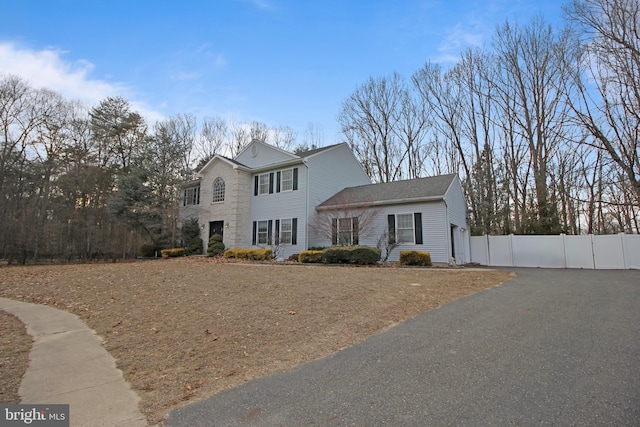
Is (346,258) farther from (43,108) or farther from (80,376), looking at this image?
(43,108)

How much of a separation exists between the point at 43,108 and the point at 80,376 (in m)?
27.7

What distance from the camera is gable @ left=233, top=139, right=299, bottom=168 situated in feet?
65.3

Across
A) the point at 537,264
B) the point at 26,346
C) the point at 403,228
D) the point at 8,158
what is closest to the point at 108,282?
the point at 26,346

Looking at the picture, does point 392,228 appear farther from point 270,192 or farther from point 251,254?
point 270,192

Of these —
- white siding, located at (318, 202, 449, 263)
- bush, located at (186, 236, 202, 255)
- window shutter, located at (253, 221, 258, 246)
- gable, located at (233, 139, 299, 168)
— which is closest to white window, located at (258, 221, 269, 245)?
window shutter, located at (253, 221, 258, 246)

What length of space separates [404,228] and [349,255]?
3.50 meters

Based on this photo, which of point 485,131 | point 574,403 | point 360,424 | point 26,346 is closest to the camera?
point 360,424

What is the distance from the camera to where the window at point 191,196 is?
78.0 ft

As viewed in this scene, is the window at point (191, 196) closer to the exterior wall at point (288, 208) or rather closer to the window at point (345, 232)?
the exterior wall at point (288, 208)

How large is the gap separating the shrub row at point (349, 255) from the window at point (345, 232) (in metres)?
1.62

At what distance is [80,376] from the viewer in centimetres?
353

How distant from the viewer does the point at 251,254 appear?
17641mm

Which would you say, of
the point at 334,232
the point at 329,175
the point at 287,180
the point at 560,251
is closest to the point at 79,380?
the point at 334,232

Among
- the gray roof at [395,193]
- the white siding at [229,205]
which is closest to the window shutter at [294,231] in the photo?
the gray roof at [395,193]
